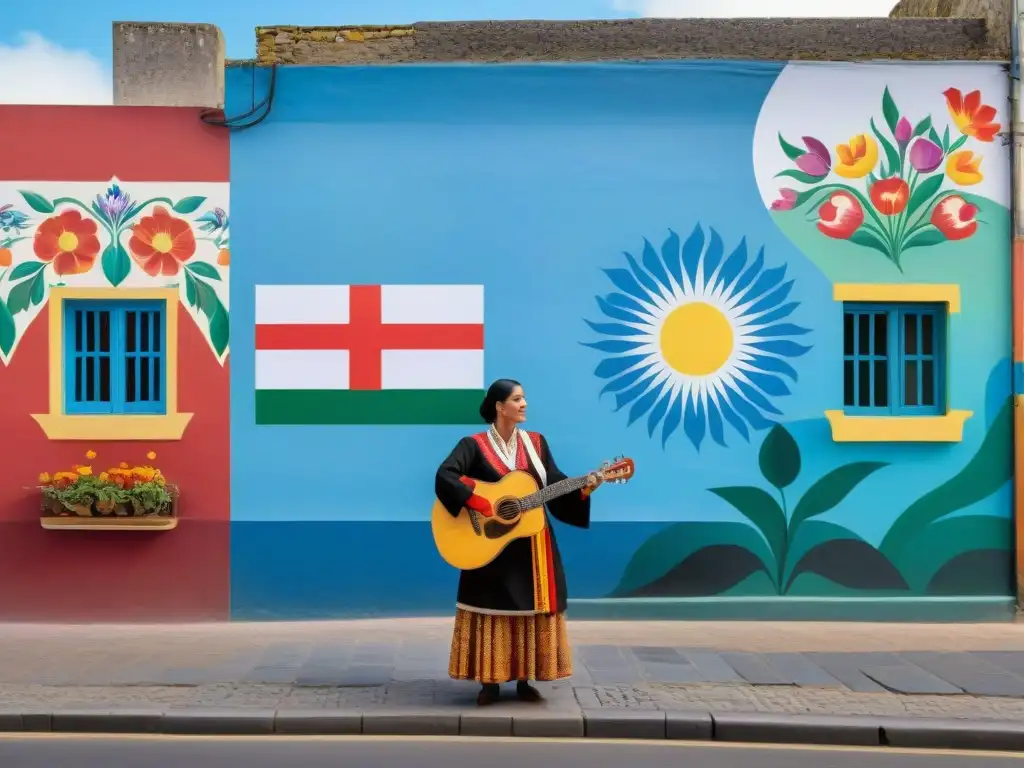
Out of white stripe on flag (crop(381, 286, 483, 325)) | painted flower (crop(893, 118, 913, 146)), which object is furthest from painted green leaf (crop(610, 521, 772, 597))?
painted flower (crop(893, 118, 913, 146))

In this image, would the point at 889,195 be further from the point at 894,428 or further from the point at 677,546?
the point at 677,546

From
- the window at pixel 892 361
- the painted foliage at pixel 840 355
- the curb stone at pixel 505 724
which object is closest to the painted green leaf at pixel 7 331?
the curb stone at pixel 505 724

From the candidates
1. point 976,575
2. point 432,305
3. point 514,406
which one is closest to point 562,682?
point 514,406

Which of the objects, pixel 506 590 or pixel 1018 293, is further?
pixel 1018 293

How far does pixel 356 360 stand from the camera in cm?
964

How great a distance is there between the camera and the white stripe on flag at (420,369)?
9.64m

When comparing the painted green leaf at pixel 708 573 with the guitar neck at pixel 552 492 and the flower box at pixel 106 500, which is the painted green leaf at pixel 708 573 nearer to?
the guitar neck at pixel 552 492

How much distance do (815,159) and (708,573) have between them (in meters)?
3.52

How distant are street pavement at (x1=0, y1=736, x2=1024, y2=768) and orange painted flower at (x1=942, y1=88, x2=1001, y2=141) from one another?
5.60 m

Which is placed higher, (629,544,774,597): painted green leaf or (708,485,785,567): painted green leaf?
(708,485,785,567): painted green leaf

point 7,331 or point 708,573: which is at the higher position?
point 7,331

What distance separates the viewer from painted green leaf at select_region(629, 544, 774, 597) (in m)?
9.74

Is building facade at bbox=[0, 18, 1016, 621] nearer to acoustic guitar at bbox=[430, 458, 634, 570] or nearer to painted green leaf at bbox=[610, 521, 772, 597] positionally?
painted green leaf at bbox=[610, 521, 772, 597]

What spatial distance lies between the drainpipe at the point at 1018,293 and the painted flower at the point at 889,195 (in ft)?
2.99
